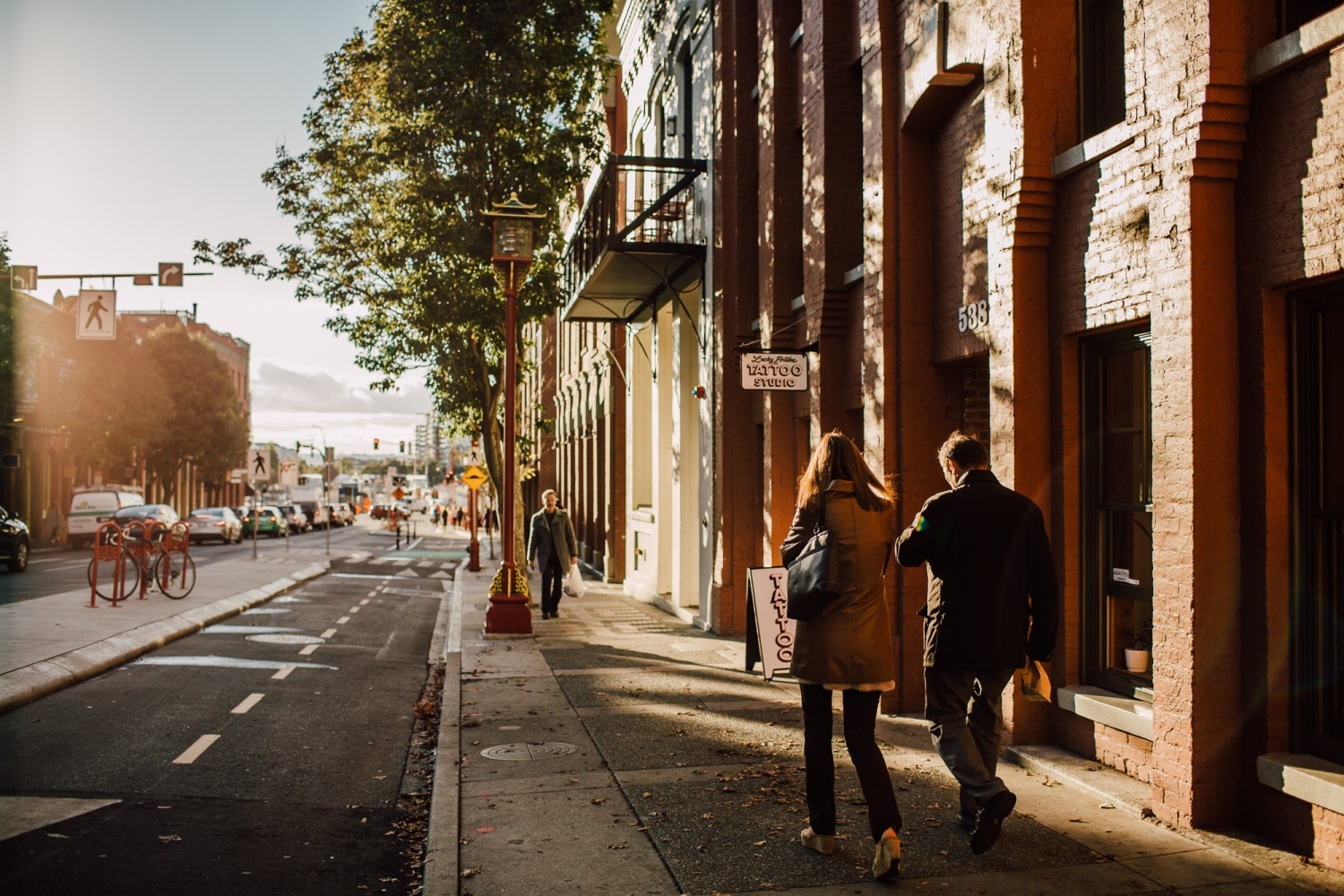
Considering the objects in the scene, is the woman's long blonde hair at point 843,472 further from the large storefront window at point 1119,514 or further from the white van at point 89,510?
the white van at point 89,510

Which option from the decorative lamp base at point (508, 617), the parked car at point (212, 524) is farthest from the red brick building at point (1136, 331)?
the parked car at point (212, 524)

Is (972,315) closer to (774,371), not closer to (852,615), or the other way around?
(774,371)

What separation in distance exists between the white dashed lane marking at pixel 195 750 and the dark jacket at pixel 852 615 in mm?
4684

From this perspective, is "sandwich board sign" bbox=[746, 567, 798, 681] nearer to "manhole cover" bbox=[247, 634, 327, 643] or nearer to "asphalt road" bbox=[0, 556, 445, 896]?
Result: "asphalt road" bbox=[0, 556, 445, 896]

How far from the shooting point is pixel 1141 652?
695 centimetres

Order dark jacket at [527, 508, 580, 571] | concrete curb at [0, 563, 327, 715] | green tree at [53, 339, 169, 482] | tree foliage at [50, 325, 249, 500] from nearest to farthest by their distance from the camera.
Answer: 1. concrete curb at [0, 563, 327, 715]
2. dark jacket at [527, 508, 580, 571]
3. green tree at [53, 339, 169, 482]
4. tree foliage at [50, 325, 249, 500]

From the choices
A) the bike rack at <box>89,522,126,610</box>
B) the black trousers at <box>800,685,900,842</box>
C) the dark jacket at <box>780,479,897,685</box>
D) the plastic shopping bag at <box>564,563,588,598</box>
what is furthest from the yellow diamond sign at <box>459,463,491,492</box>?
the dark jacket at <box>780,479,897,685</box>

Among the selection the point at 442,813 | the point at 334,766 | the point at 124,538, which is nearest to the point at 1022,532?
the point at 442,813

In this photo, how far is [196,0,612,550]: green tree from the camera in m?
21.4

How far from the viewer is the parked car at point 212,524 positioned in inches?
1831

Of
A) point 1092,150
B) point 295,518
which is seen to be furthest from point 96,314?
point 295,518

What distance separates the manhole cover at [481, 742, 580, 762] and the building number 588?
410 centimetres

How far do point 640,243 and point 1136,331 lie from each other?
10358mm

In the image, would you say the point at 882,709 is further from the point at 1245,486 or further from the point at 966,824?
the point at 1245,486
